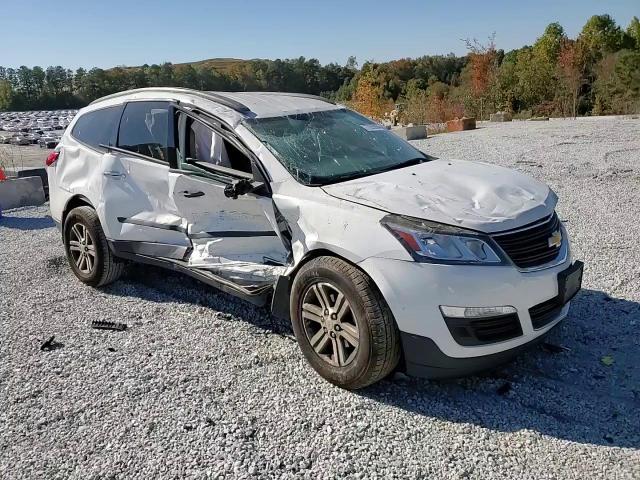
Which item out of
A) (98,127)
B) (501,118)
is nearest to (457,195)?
(98,127)

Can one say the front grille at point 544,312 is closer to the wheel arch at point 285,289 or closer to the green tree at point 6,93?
the wheel arch at point 285,289

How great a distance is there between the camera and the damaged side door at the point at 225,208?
3.59 m

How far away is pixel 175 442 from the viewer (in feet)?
9.07

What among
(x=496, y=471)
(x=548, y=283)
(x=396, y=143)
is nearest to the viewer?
(x=496, y=471)

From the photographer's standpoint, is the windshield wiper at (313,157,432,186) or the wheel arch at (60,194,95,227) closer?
the windshield wiper at (313,157,432,186)

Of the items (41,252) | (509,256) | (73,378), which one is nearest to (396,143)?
(509,256)

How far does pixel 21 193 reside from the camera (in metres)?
10.2

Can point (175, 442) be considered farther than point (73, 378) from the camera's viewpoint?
No

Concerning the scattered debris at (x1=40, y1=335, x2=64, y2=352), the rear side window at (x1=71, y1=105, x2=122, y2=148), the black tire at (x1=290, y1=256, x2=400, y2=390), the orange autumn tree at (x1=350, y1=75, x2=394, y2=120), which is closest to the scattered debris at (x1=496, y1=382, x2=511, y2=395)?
the black tire at (x1=290, y1=256, x2=400, y2=390)

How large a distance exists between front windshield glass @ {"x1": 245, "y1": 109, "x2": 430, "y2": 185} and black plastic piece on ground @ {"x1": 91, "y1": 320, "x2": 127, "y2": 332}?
76.0 inches

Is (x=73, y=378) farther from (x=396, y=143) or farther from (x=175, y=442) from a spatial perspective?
(x=396, y=143)

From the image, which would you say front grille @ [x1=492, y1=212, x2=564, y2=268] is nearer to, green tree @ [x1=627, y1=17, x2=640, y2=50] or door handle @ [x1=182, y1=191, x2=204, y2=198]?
door handle @ [x1=182, y1=191, x2=204, y2=198]

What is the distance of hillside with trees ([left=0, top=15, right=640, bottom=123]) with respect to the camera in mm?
30250

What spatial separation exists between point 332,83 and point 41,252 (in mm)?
56383
